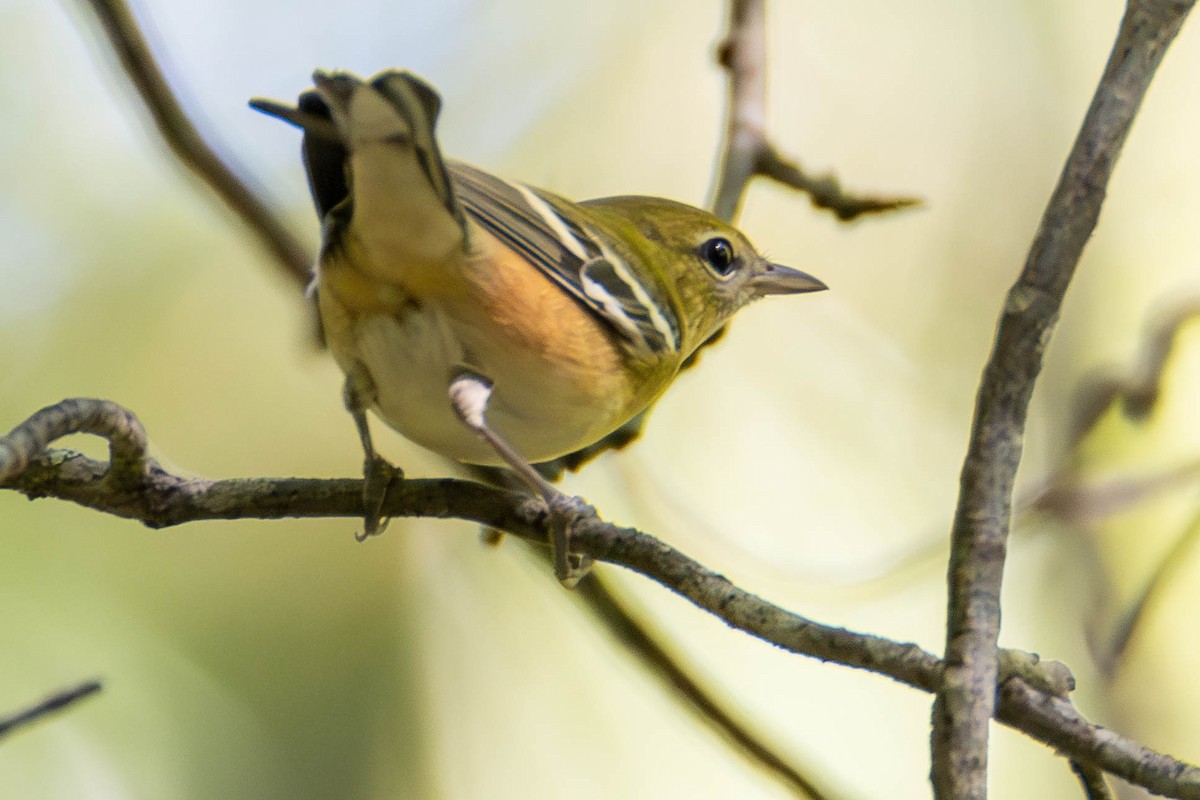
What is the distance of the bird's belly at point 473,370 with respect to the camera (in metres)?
2.43

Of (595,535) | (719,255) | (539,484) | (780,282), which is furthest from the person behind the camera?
(780,282)

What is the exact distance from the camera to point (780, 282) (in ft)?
11.7

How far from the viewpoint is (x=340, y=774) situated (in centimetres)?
454

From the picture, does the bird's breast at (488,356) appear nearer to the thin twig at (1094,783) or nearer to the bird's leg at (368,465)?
the bird's leg at (368,465)

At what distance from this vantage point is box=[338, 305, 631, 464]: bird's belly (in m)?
2.43

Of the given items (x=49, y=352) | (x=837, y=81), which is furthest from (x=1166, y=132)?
(x=49, y=352)

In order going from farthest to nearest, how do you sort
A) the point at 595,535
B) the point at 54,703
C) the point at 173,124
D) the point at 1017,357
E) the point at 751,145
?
the point at 751,145 < the point at 173,124 < the point at 595,535 < the point at 1017,357 < the point at 54,703

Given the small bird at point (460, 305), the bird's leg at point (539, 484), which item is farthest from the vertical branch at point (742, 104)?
the bird's leg at point (539, 484)

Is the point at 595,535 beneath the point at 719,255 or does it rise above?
beneath

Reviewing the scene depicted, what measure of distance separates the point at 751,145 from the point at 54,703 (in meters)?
2.41

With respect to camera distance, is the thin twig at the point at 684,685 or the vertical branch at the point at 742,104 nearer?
the thin twig at the point at 684,685

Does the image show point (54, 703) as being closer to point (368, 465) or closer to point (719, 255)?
point (368, 465)

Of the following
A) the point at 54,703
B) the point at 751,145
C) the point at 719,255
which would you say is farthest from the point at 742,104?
the point at 54,703

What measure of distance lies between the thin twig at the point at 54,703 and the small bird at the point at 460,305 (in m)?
0.80
